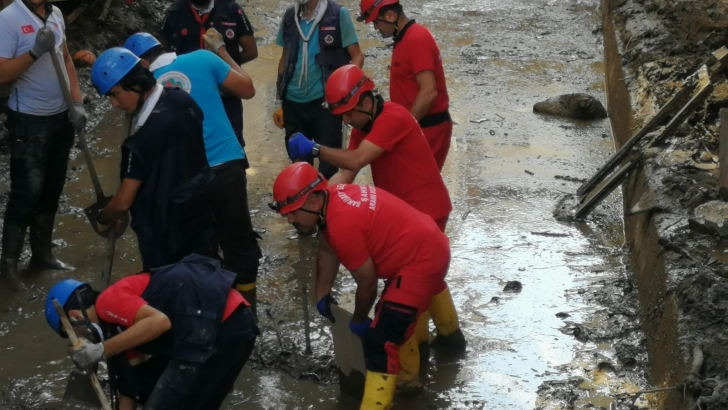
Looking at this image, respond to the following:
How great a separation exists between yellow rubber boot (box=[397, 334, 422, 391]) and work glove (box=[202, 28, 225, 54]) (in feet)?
7.81

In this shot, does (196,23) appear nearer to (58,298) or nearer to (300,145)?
(300,145)

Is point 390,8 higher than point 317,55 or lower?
higher

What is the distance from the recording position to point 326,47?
6.97 metres

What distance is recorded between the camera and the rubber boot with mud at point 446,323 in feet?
18.8

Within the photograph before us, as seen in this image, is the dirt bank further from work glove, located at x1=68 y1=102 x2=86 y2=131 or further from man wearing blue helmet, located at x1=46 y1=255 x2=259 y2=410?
work glove, located at x1=68 y1=102 x2=86 y2=131

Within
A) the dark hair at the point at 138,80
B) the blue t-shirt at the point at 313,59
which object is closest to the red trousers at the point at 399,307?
the dark hair at the point at 138,80

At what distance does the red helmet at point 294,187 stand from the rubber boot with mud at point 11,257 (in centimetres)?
270

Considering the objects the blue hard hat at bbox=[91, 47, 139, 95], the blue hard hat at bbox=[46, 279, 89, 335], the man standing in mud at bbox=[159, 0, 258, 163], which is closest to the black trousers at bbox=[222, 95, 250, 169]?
the man standing in mud at bbox=[159, 0, 258, 163]

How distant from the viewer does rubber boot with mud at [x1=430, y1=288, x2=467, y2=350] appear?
18.8 ft

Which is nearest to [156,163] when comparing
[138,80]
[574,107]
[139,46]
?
[138,80]

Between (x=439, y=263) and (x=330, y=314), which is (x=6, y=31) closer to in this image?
(x=330, y=314)

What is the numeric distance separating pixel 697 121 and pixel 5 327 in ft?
18.3

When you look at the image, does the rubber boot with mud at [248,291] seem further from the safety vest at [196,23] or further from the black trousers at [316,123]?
the safety vest at [196,23]

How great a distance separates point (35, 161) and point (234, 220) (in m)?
1.62
